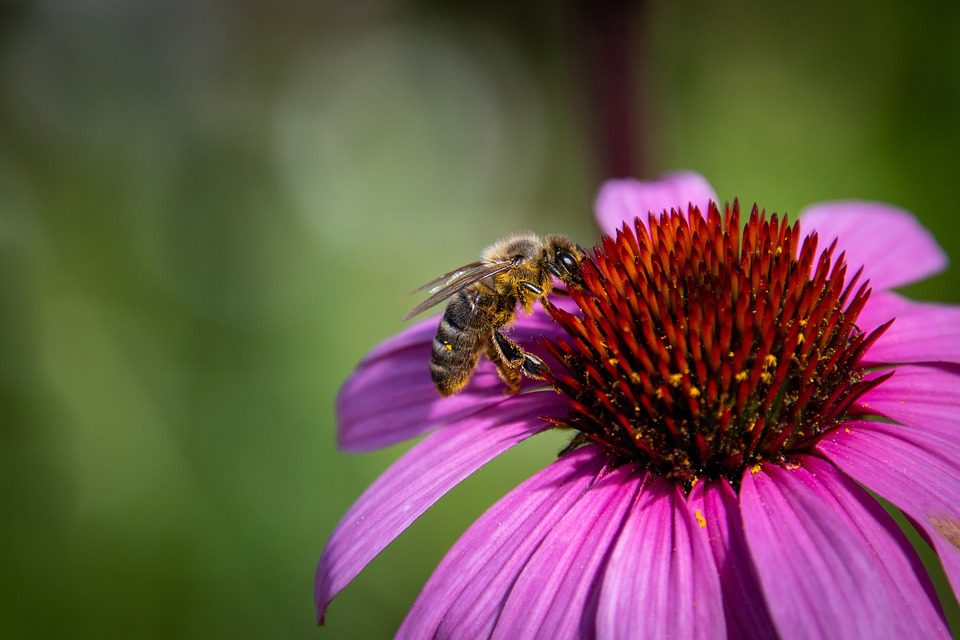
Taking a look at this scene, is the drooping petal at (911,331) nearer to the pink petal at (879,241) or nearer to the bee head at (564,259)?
the pink petal at (879,241)

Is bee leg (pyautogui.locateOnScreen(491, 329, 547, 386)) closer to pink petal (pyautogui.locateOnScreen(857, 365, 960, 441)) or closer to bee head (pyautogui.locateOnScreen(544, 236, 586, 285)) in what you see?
bee head (pyautogui.locateOnScreen(544, 236, 586, 285))

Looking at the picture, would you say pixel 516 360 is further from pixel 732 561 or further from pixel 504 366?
pixel 732 561

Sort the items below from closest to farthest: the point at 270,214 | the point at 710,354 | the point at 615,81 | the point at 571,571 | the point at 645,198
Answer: the point at 571,571, the point at 710,354, the point at 645,198, the point at 615,81, the point at 270,214

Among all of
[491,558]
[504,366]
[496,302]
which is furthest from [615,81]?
[491,558]

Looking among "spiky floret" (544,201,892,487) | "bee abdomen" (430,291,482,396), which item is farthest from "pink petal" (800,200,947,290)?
"bee abdomen" (430,291,482,396)

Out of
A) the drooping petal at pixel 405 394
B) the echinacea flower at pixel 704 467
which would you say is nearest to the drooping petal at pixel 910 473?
the echinacea flower at pixel 704 467

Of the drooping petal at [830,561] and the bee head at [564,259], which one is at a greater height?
the bee head at [564,259]

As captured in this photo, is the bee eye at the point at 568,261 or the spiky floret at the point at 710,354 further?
the bee eye at the point at 568,261
